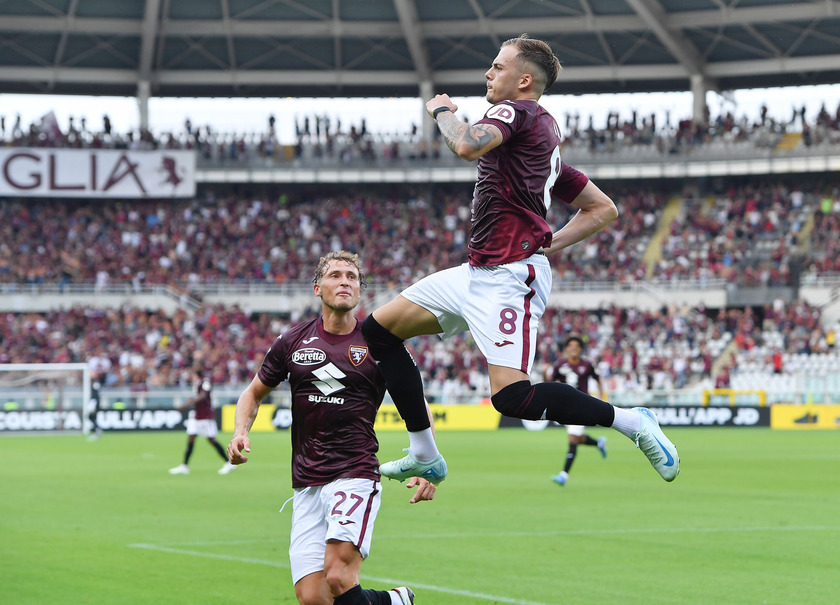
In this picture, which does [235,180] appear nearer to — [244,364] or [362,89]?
[362,89]

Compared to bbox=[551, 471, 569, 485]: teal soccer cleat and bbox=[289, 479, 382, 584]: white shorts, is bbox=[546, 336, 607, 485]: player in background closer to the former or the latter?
bbox=[551, 471, 569, 485]: teal soccer cleat

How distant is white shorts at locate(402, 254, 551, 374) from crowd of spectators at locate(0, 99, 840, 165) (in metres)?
44.7

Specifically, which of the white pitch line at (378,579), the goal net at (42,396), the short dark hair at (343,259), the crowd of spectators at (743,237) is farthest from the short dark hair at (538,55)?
the crowd of spectators at (743,237)

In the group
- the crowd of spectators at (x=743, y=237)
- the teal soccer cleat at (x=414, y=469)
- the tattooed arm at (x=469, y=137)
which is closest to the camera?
the tattooed arm at (x=469, y=137)

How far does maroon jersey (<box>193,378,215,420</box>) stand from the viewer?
21203mm

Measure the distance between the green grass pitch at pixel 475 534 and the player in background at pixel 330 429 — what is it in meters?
2.39

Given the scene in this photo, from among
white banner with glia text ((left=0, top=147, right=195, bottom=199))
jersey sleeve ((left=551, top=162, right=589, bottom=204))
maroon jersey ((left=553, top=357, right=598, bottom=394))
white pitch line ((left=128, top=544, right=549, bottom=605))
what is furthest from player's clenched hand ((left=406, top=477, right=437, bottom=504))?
white banner with glia text ((left=0, top=147, right=195, bottom=199))

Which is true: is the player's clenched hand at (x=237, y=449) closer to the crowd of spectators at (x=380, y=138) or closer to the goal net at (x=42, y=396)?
the goal net at (x=42, y=396)

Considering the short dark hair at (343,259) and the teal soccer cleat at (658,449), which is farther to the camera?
the short dark hair at (343,259)

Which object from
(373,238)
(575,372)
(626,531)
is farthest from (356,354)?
(373,238)

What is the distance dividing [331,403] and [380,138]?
4660cm

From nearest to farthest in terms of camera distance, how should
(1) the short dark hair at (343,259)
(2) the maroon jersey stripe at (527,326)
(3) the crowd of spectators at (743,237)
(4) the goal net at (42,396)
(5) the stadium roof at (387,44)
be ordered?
(2) the maroon jersey stripe at (527,326) < (1) the short dark hair at (343,259) < (4) the goal net at (42,396) < (3) the crowd of spectators at (743,237) < (5) the stadium roof at (387,44)

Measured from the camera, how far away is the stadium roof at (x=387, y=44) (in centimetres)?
4772

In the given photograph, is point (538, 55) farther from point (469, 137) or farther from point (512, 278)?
point (512, 278)
